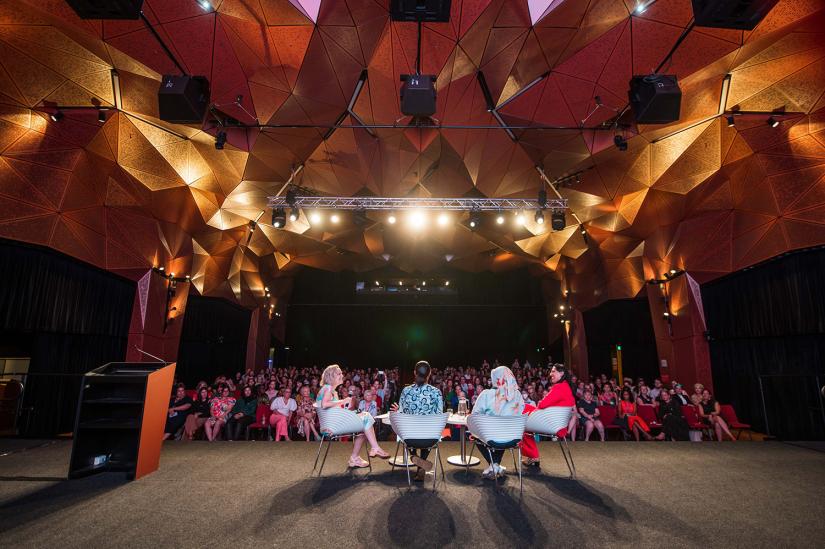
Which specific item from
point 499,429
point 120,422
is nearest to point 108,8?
point 120,422

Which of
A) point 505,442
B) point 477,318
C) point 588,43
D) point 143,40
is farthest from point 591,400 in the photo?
point 477,318

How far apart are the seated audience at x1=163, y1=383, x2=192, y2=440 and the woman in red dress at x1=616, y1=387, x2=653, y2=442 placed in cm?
807

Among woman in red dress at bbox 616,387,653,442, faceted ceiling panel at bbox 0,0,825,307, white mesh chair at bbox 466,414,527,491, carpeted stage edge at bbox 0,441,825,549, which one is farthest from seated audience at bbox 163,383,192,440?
woman in red dress at bbox 616,387,653,442

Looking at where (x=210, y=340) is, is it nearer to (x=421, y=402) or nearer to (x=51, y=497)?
(x=51, y=497)

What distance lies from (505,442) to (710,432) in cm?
652

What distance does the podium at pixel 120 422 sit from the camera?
3.98 metres

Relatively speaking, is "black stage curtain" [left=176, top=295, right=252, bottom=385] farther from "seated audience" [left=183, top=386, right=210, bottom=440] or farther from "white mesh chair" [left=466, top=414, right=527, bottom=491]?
"white mesh chair" [left=466, top=414, right=527, bottom=491]

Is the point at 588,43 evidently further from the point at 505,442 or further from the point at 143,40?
the point at 143,40

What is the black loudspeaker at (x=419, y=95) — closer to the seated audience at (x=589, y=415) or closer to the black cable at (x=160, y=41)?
the black cable at (x=160, y=41)

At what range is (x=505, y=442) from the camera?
3.78 metres

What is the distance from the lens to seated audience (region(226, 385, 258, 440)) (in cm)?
730

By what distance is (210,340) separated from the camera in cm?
1312

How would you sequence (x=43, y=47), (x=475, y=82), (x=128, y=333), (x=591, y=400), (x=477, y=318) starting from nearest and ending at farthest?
1. (x=43, y=47)
2. (x=475, y=82)
3. (x=591, y=400)
4. (x=128, y=333)
5. (x=477, y=318)

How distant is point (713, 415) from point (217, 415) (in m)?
9.28
